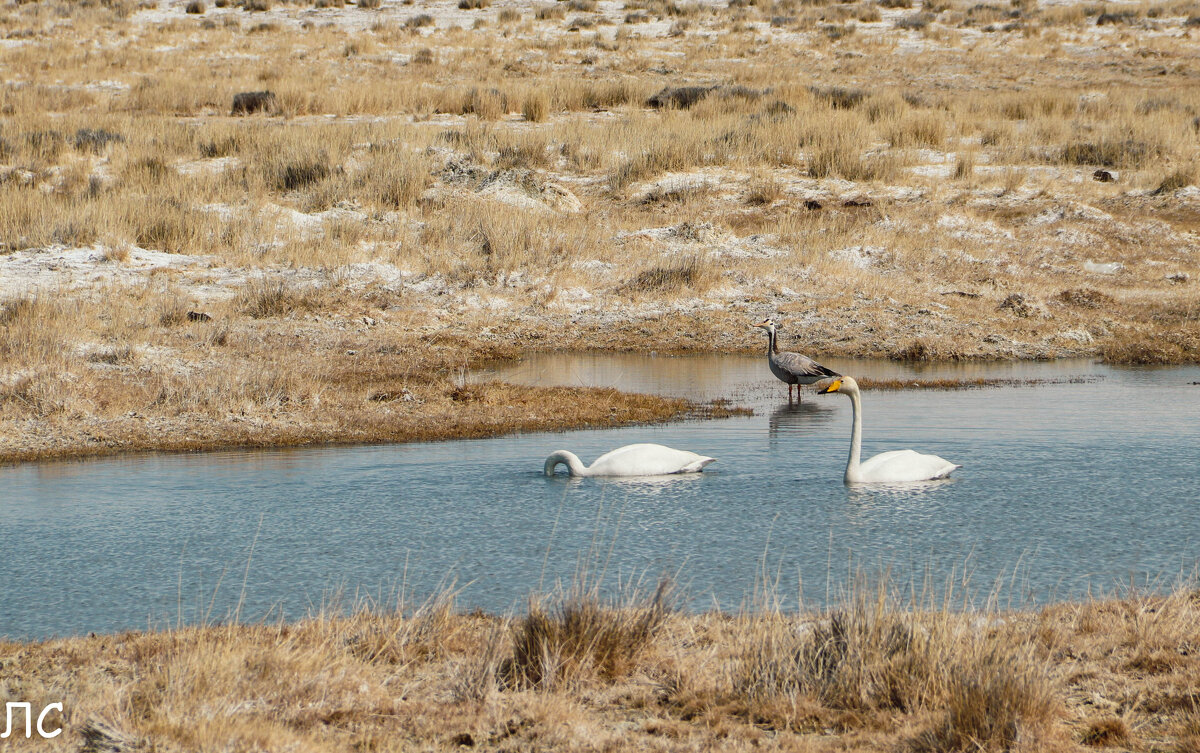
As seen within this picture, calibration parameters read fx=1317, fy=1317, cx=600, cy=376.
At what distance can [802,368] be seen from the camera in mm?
15156

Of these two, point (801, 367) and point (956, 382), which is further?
point (956, 382)

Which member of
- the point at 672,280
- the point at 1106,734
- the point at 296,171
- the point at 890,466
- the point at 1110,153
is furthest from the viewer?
the point at 1110,153

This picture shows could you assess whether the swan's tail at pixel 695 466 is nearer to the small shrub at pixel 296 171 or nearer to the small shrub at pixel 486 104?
the small shrub at pixel 296 171

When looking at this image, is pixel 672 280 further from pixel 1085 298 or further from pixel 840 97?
pixel 840 97

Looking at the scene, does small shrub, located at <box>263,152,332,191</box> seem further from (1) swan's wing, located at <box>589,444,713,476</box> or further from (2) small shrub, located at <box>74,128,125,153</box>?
(1) swan's wing, located at <box>589,444,713,476</box>

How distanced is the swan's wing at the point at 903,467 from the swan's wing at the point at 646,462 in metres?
1.43

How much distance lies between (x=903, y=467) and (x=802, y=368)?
15.7 feet

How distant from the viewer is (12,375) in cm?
1430

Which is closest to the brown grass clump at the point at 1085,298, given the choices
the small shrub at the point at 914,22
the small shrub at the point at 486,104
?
the small shrub at the point at 486,104

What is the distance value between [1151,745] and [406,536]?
17.6 feet

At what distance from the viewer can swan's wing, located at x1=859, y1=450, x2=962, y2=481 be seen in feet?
34.0

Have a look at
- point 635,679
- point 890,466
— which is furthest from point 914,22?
point 635,679

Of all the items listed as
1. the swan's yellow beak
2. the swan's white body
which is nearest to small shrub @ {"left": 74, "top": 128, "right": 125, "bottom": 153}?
the swan's white body

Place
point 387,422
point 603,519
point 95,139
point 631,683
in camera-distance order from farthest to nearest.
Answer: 1. point 95,139
2. point 387,422
3. point 603,519
4. point 631,683
